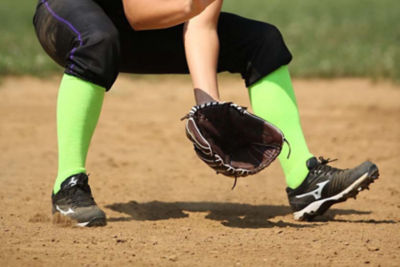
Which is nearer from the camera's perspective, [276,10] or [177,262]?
[177,262]

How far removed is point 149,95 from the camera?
7.21 m

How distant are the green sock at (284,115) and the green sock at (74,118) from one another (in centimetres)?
73

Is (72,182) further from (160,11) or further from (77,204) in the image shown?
(160,11)

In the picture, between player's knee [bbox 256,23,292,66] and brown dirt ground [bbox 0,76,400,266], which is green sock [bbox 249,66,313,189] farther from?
brown dirt ground [bbox 0,76,400,266]

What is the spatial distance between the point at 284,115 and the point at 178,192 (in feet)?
3.01

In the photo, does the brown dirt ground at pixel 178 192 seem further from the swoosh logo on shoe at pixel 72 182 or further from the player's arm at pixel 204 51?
the player's arm at pixel 204 51

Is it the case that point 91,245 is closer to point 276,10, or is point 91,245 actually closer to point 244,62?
point 244,62

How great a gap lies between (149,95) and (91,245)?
459cm

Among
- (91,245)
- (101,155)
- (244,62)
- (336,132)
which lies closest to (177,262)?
(91,245)

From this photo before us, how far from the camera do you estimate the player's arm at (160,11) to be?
2844 mm

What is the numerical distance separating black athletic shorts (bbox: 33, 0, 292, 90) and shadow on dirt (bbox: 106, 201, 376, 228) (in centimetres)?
61

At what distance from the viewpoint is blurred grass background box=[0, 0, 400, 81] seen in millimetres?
7879

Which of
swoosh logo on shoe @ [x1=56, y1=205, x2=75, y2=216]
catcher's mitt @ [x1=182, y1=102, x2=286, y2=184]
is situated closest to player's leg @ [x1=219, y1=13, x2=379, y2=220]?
catcher's mitt @ [x1=182, y1=102, x2=286, y2=184]

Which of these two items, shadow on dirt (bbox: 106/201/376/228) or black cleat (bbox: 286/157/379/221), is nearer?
black cleat (bbox: 286/157/379/221)
